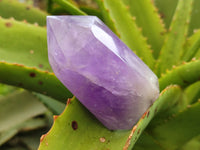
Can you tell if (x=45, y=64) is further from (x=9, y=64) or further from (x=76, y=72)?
(x=76, y=72)

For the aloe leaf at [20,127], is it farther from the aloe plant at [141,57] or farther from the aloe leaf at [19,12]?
the aloe leaf at [19,12]

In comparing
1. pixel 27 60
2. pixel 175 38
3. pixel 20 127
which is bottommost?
pixel 20 127

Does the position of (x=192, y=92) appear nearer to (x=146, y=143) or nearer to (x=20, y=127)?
(x=146, y=143)

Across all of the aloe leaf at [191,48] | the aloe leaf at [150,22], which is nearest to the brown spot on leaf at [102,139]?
the aloe leaf at [191,48]

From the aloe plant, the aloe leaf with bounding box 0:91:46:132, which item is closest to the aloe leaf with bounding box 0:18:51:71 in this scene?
the aloe plant

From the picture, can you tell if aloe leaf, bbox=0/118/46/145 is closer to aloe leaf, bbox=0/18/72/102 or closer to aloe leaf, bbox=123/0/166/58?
aloe leaf, bbox=0/18/72/102

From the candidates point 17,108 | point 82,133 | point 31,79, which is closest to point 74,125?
point 82,133
